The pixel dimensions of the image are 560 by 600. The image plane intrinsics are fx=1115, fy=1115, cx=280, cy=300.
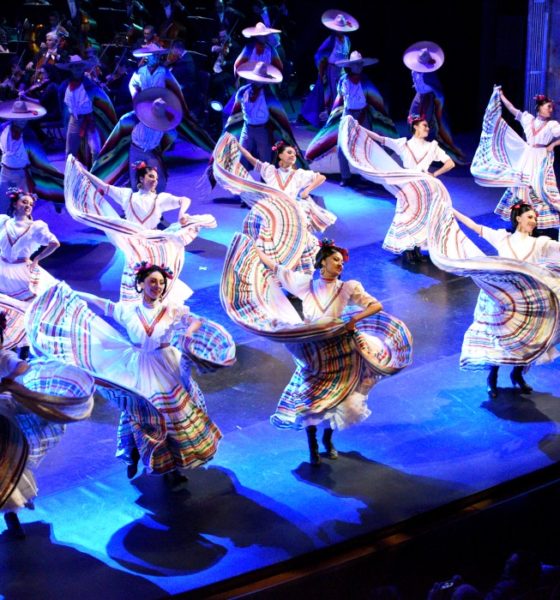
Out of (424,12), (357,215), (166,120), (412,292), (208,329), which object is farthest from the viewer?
(424,12)

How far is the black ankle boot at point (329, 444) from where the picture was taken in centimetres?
576

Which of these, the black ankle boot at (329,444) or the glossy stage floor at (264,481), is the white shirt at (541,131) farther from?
the black ankle boot at (329,444)

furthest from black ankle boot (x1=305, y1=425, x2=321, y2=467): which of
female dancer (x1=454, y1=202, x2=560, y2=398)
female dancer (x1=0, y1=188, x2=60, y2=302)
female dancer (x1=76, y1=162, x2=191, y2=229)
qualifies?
female dancer (x1=76, y1=162, x2=191, y2=229)

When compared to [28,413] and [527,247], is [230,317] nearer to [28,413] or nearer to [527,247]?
[28,413]

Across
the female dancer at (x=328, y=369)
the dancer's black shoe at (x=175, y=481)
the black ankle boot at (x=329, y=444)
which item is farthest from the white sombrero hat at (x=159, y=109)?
the dancer's black shoe at (x=175, y=481)

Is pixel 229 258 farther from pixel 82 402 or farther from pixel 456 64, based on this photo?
pixel 456 64

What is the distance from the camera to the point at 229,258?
568 cm

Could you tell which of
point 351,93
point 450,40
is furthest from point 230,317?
point 450,40

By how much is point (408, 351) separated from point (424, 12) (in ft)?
29.1

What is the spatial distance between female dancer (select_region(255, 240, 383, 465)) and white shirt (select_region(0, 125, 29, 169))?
13.1 feet

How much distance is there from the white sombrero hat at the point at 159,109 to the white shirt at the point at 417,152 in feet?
5.60

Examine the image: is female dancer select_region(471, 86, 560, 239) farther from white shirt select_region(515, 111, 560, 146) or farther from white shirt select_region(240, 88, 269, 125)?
white shirt select_region(240, 88, 269, 125)

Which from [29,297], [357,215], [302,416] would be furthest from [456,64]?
[302,416]

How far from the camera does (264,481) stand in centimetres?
558
